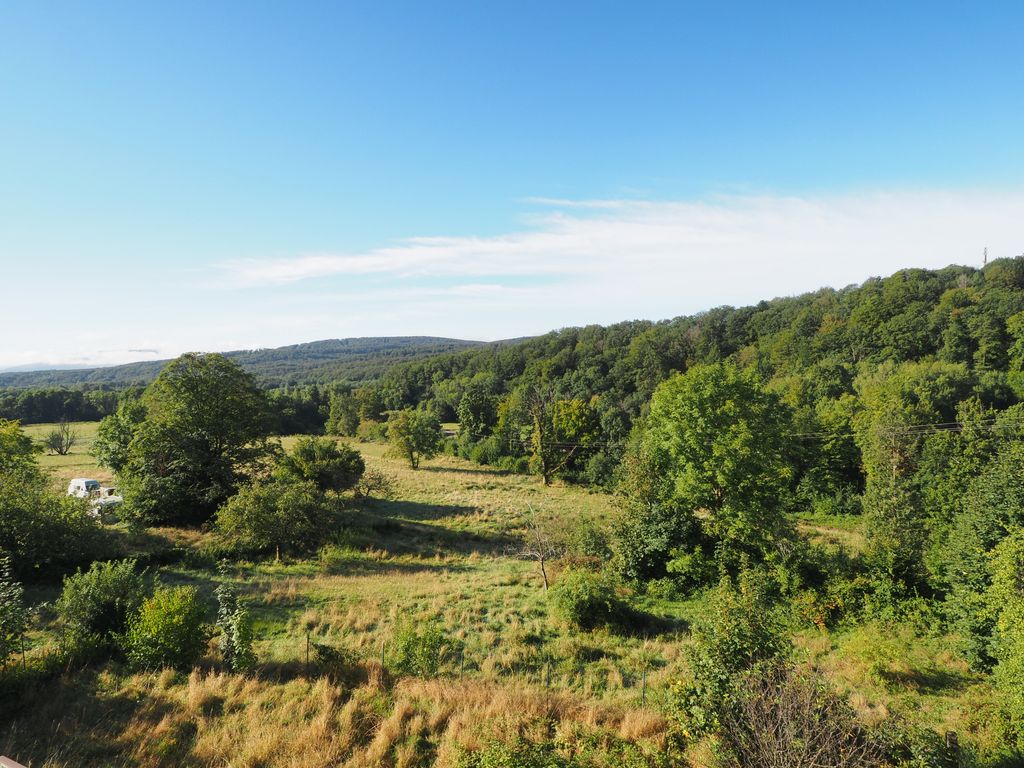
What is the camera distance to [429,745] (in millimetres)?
7730

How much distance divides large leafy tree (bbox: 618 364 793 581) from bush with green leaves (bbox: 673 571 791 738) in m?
9.07

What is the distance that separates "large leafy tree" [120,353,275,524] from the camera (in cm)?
2350

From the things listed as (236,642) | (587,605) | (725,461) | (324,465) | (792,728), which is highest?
(725,461)

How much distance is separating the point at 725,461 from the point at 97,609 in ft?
63.7

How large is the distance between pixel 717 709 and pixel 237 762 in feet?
24.4

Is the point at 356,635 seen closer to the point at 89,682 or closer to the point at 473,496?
the point at 89,682

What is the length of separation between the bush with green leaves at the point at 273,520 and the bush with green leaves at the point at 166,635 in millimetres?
11177

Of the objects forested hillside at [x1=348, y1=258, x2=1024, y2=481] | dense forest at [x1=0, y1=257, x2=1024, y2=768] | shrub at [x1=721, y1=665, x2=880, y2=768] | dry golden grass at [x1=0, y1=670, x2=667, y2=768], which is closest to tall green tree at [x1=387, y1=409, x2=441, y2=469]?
forested hillside at [x1=348, y1=258, x2=1024, y2=481]

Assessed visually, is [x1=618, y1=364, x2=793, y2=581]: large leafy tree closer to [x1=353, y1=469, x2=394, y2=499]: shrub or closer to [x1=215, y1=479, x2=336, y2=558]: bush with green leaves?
[x1=215, y1=479, x2=336, y2=558]: bush with green leaves

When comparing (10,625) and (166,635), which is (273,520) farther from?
(10,625)

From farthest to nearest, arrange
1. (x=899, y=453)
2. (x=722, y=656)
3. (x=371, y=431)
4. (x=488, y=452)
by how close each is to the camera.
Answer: (x=371, y=431) → (x=488, y=452) → (x=899, y=453) → (x=722, y=656)

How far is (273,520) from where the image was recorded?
21109 millimetres

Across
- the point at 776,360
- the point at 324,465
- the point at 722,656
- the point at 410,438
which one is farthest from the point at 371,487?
the point at 776,360

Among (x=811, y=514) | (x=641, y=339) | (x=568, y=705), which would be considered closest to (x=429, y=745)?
(x=568, y=705)
